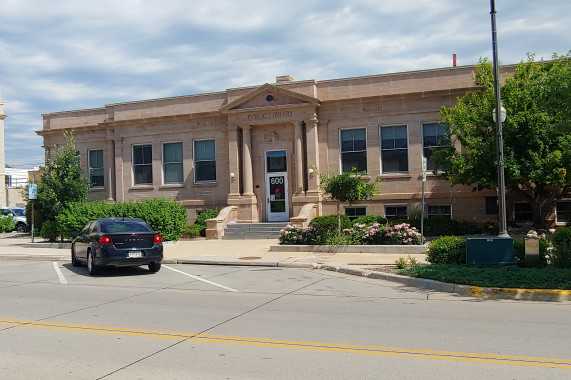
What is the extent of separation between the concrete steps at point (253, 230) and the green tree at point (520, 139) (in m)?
7.57

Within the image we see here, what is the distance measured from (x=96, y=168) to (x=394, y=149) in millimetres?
17021

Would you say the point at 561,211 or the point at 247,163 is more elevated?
the point at 247,163

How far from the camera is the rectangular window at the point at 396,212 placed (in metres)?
24.4

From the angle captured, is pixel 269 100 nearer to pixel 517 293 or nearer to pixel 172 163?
pixel 172 163

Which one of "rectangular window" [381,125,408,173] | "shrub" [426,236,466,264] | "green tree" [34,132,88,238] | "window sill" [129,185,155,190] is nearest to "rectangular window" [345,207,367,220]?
"rectangular window" [381,125,408,173]

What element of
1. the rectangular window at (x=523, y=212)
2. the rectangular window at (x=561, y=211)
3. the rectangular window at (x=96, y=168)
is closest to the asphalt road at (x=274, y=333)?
the rectangular window at (x=523, y=212)

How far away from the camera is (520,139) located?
19.2 meters

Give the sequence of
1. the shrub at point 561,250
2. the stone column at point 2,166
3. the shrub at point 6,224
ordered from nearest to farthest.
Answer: the shrub at point 561,250 < the shrub at point 6,224 < the stone column at point 2,166

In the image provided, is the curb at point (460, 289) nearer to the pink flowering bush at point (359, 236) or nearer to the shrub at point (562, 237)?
the shrub at point (562, 237)

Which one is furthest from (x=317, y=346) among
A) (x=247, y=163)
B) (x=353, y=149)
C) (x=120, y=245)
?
(x=247, y=163)

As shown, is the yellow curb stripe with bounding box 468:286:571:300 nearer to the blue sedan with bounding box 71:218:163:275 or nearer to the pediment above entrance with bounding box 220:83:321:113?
the blue sedan with bounding box 71:218:163:275

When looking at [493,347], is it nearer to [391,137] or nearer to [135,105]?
[391,137]

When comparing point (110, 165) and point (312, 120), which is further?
point (110, 165)

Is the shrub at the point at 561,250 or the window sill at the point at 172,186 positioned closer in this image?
the shrub at the point at 561,250
